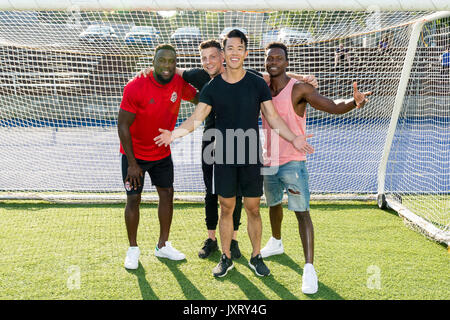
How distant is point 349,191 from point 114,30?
411 cm

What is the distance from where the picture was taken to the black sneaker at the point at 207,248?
13.7 feet

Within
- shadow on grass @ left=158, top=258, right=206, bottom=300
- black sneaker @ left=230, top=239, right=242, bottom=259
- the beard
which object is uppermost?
the beard

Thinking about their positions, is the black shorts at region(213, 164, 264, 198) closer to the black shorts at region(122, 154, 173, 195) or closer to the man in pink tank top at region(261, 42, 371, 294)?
the man in pink tank top at region(261, 42, 371, 294)

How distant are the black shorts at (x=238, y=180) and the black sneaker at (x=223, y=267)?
580 millimetres

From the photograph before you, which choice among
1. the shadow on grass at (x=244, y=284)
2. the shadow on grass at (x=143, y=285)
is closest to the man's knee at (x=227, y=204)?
the shadow on grass at (x=244, y=284)

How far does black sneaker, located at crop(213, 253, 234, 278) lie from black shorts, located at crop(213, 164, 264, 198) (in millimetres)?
580

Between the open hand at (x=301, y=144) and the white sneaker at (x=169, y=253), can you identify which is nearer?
the open hand at (x=301, y=144)

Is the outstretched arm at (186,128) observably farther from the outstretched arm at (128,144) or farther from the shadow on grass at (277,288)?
the shadow on grass at (277,288)

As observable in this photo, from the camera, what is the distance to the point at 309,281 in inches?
133

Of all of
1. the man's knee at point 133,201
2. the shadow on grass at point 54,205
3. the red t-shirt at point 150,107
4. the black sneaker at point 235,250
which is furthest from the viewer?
the shadow on grass at point 54,205

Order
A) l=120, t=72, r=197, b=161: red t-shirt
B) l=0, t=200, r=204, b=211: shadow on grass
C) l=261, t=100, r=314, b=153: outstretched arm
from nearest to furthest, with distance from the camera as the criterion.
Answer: l=261, t=100, r=314, b=153: outstretched arm, l=120, t=72, r=197, b=161: red t-shirt, l=0, t=200, r=204, b=211: shadow on grass

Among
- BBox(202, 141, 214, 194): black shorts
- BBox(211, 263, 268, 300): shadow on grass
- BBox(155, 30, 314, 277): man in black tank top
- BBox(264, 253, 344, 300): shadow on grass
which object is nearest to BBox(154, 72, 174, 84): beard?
BBox(155, 30, 314, 277): man in black tank top

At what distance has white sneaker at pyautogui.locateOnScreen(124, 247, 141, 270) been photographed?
3805mm

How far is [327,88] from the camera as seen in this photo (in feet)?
37.0
